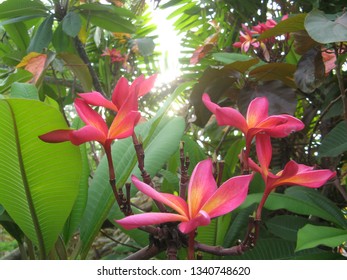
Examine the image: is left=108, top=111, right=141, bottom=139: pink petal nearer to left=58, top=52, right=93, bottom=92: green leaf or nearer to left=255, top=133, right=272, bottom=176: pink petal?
left=255, top=133, right=272, bottom=176: pink petal

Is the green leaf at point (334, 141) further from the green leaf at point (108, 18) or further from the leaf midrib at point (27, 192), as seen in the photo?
the green leaf at point (108, 18)

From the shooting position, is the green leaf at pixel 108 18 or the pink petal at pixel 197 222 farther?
the green leaf at pixel 108 18

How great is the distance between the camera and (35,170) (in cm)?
56

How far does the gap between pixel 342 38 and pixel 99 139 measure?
58 cm

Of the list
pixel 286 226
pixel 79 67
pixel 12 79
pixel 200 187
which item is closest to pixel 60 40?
pixel 79 67

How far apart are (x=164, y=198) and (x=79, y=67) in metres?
1.15

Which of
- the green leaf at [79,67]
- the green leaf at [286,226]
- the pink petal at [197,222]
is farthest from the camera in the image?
the green leaf at [79,67]

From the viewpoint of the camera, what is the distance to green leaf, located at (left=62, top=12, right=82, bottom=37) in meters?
1.48

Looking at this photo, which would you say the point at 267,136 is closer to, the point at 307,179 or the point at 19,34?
the point at 307,179

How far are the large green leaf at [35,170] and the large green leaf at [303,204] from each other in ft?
1.01

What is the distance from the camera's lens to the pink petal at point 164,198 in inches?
15.5

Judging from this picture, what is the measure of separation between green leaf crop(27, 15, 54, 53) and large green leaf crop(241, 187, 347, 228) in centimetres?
116

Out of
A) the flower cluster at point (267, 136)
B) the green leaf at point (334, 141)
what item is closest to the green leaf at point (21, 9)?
the green leaf at point (334, 141)
